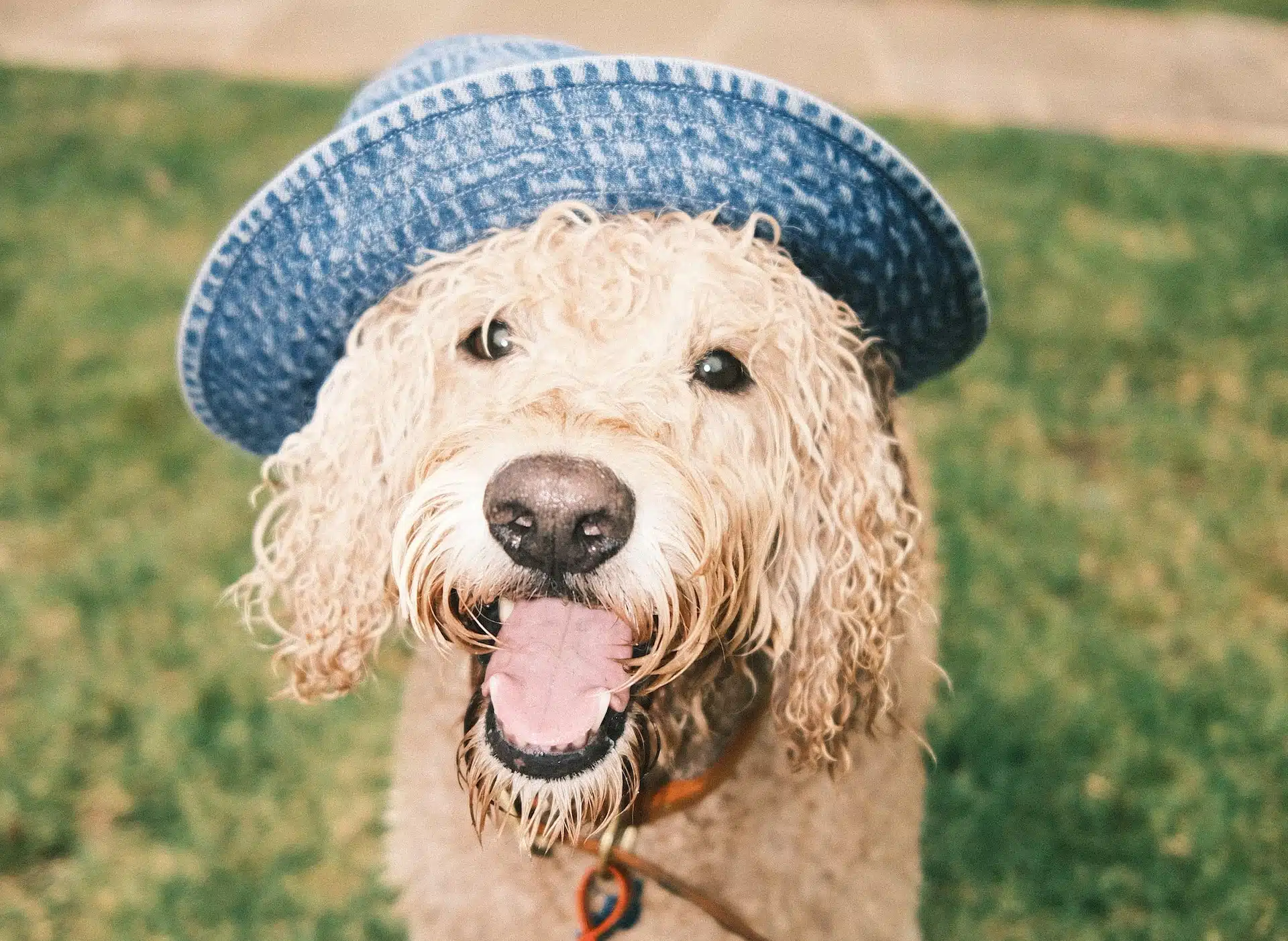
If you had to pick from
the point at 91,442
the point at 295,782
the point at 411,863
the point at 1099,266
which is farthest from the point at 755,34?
the point at 411,863

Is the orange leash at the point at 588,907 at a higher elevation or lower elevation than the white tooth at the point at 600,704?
lower

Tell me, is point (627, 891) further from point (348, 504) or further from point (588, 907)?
point (348, 504)

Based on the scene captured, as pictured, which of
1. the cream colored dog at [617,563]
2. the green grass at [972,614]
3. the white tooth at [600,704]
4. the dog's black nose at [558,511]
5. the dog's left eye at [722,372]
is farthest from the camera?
the green grass at [972,614]

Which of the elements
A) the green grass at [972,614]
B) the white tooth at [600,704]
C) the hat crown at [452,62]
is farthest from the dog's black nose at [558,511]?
the green grass at [972,614]

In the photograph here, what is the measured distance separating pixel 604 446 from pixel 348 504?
2.04 ft

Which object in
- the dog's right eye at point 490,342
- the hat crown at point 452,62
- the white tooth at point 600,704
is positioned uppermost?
the hat crown at point 452,62

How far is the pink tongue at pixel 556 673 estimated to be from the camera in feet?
5.69

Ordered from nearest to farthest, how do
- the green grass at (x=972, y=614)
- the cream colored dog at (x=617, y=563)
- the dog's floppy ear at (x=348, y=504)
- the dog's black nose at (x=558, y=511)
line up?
1. the dog's black nose at (x=558, y=511)
2. the cream colored dog at (x=617, y=563)
3. the dog's floppy ear at (x=348, y=504)
4. the green grass at (x=972, y=614)

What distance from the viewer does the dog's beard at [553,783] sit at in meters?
1.71

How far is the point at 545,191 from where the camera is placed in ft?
5.93

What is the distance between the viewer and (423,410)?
1.95 metres

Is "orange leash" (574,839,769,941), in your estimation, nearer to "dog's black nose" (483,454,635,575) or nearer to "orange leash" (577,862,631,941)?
"orange leash" (577,862,631,941)

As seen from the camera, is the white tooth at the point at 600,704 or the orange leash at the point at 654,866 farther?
the orange leash at the point at 654,866

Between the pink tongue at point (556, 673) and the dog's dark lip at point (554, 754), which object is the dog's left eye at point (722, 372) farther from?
the dog's dark lip at point (554, 754)
